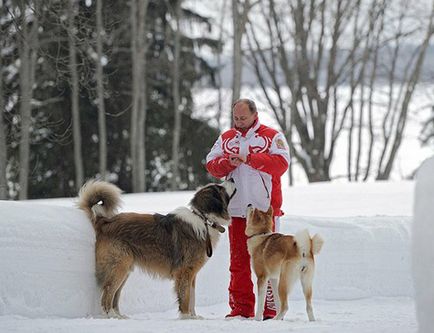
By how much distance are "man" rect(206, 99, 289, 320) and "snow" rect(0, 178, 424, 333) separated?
38 centimetres

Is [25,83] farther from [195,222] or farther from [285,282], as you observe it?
[285,282]

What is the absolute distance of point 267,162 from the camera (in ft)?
24.8

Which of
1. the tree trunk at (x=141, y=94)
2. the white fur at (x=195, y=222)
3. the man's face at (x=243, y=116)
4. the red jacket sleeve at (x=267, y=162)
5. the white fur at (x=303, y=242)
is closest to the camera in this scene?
the white fur at (x=303, y=242)

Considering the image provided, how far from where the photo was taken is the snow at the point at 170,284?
6.69 m

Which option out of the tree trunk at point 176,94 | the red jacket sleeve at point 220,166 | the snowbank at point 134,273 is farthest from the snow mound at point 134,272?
the tree trunk at point 176,94

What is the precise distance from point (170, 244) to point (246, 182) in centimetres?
87

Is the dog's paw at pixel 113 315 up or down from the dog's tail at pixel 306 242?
down

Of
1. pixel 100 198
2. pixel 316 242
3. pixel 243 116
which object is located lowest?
pixel 316 242

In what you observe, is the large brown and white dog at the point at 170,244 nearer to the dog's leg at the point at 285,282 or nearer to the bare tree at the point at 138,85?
the dog's leg at the point at 285,282

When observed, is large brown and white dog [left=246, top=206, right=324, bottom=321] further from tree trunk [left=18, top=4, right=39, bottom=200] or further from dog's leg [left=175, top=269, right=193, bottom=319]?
tree trunk [left=18, top=4, right=39, bottom=200]

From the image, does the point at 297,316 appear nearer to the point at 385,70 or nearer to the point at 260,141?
the point at 260,141

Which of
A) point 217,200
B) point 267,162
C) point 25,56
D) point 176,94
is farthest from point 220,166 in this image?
point 176,94

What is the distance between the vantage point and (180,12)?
27266 mm

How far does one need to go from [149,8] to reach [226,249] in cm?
1958
